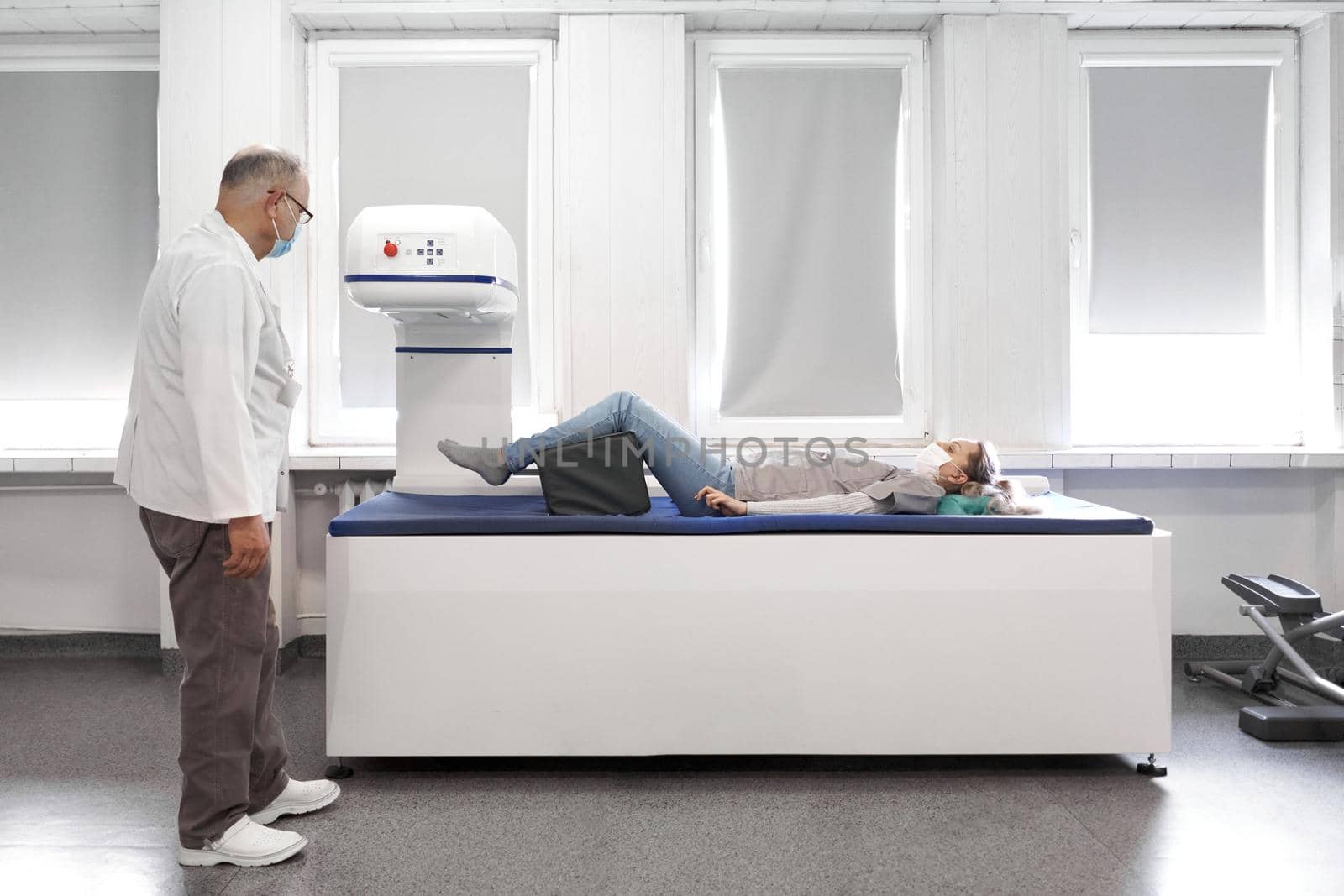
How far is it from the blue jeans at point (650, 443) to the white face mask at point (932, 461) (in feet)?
1.80

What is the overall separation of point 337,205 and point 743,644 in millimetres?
2385

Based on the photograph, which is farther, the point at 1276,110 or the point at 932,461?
the point at 1276,110

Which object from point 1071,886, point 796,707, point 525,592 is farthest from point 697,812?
point 1071,886

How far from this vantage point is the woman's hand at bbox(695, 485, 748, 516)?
2.43m

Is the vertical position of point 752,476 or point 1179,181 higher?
point 1179,181

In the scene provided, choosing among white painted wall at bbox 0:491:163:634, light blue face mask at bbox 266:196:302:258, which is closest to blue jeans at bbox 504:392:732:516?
light blue face mask at bbox 266:196:302:258

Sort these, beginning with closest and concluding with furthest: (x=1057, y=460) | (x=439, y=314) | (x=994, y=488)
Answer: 1. (x=994, y=488)
2. (x=439, y=314)
3. (x=1057, y=460)

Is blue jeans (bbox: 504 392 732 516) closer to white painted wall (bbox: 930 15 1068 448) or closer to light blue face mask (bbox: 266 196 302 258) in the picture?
light blue face mask (bbox: 266 196 302 258)

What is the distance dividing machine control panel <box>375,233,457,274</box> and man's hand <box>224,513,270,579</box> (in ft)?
2.82

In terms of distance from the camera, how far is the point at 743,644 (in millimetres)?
2283

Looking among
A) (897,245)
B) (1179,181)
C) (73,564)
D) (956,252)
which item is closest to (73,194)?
(73,564)

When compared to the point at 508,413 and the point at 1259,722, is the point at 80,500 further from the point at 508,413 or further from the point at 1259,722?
the point at 1259,722

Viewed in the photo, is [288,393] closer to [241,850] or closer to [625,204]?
[241,850]

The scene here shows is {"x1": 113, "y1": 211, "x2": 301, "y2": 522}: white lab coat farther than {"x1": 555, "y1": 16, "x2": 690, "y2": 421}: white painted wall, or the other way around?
{"x1": 555, "y1": 16, "x2": 690, "y2": 421}: white painted wall
